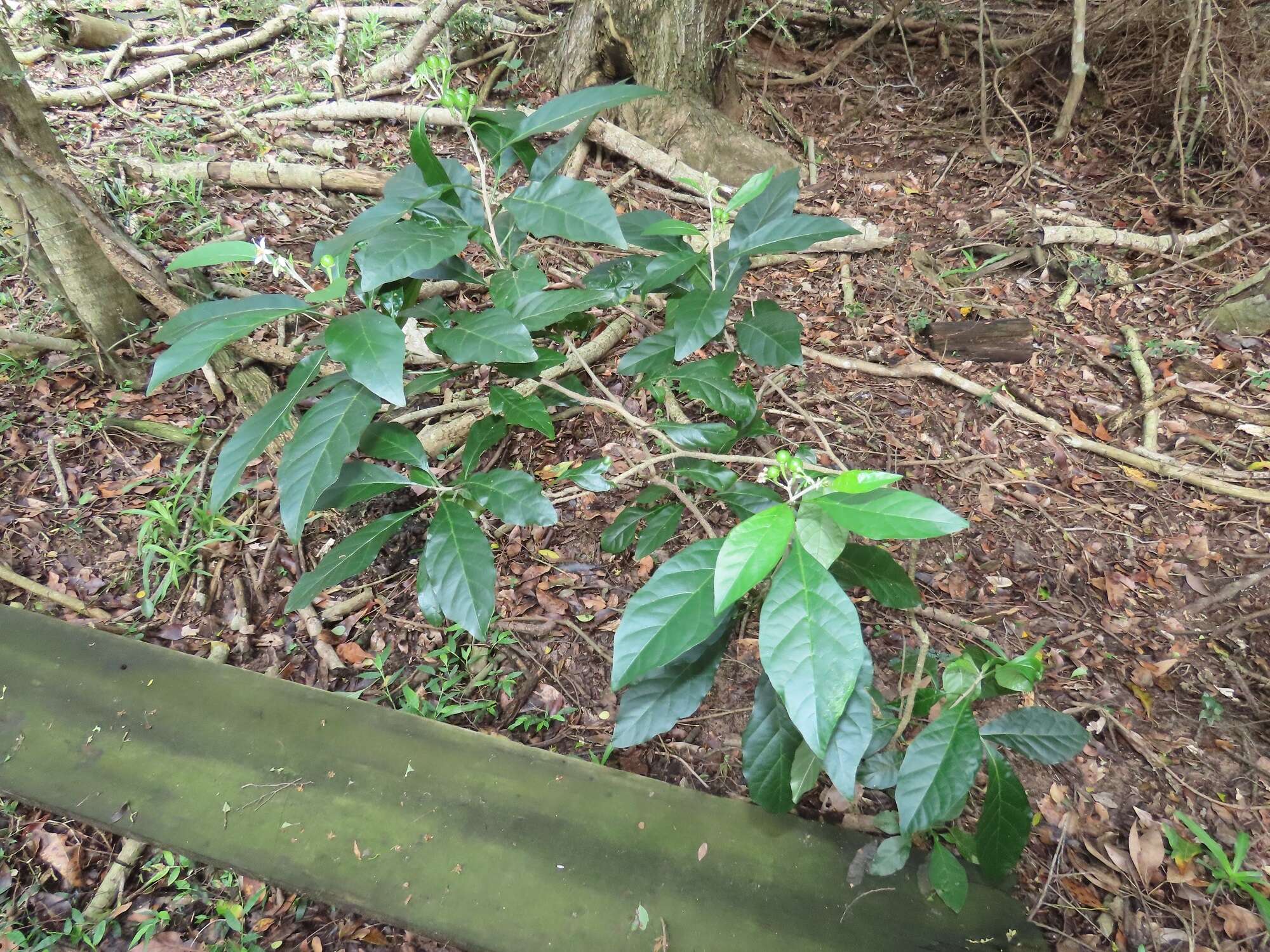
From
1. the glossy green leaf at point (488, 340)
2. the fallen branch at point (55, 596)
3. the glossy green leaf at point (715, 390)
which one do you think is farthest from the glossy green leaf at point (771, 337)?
the fallen branch at point (55, 596)

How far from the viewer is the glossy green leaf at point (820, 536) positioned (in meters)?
1.05

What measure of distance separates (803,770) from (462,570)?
0.83 m

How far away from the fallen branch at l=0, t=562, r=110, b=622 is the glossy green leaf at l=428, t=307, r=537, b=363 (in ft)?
5.18

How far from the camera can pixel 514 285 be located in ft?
4.87

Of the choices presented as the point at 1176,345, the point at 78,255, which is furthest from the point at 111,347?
the point at 1176,345

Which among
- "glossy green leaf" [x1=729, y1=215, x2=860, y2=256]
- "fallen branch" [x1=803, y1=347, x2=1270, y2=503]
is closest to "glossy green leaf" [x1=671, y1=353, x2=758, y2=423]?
"glossy green leaf" [x1=729, y1=215, x2=860, y2=256]

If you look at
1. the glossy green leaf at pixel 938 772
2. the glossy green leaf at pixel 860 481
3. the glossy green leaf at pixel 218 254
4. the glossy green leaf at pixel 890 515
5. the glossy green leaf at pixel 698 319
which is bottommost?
the glossy green leaf at pixel 938 772

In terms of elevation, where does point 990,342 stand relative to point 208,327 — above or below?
below

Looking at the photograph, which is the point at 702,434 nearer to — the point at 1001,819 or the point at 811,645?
the point at 811,645

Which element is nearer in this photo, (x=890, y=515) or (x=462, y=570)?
(x=890, y=515)

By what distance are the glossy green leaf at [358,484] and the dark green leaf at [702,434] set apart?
0.63m

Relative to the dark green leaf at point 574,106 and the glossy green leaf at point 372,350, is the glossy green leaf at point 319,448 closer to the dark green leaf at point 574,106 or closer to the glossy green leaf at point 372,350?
the glossy green leaf at point 372,350

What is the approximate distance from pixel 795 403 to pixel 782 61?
3.68 metres

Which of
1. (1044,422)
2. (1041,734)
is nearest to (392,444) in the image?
(1041,734)
